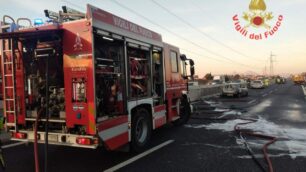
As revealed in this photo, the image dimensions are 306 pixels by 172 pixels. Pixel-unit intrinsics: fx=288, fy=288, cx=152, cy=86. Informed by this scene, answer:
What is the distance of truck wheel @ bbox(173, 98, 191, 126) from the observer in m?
11.3

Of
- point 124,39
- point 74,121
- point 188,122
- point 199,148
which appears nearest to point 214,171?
point 199,148

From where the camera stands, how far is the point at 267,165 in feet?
19.6

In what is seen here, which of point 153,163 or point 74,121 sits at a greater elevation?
point 74,121

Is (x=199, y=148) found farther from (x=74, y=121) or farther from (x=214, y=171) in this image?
(x=74, y=121)

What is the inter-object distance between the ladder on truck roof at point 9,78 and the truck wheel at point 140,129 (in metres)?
2.67

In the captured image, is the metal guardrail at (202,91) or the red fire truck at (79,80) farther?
the metal guardrail at (202,91)

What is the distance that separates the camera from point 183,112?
11.5 metres

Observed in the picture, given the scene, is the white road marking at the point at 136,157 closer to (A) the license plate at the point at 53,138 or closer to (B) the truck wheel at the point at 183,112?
(A) the license plate at the point at 53,138

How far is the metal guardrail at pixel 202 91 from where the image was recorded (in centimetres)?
2436

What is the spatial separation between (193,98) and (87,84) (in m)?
19.7

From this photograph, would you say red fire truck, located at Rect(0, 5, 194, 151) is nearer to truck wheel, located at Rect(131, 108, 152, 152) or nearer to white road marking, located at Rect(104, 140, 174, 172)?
Answer: truck wheel, located at Rect(131, 108, 152, 152)

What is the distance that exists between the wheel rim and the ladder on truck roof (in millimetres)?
2842

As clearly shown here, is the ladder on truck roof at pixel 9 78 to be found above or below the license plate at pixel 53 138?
above

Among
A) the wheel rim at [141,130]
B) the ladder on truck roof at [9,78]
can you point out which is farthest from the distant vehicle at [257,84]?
the ladder on truck roof at [9,78]
